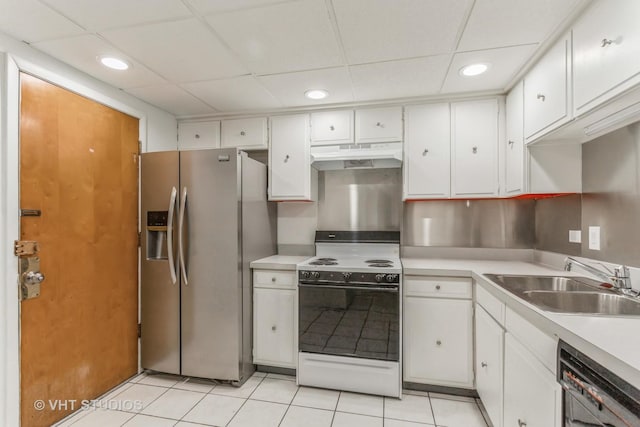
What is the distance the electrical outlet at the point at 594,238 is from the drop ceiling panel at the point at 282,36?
193 cm

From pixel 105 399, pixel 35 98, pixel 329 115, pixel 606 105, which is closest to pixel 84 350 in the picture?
pixel 105 399

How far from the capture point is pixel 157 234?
2564 millimetres

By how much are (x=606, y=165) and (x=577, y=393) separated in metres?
1.48

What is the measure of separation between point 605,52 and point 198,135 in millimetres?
3014

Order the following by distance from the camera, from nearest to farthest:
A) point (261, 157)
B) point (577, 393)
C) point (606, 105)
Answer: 1. point (577, 393)
2. point (606, 105)
3. point (261, 157)

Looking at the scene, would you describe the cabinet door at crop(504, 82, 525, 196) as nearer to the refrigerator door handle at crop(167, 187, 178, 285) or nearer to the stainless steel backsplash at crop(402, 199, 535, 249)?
the stainless steel backsplash at crop(402, 199, 535, 249)

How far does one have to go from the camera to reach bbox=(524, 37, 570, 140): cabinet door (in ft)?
5.37

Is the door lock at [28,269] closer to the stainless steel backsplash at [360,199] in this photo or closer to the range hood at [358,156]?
the range hood at [358,156]

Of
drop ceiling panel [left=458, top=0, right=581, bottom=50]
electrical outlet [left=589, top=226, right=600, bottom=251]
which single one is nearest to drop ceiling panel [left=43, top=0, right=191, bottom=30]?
drop ceiling panel [left=458, top=0, right=581, bottom=50]

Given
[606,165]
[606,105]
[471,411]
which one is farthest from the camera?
[471,411]

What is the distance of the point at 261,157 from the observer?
3.15 m

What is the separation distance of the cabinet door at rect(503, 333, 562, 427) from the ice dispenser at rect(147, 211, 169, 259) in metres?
2.46

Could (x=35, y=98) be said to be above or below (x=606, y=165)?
above

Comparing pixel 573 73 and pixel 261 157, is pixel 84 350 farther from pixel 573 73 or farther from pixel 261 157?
pixel 573 73
